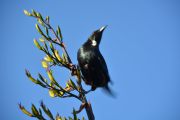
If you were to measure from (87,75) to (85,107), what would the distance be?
0.99 meters

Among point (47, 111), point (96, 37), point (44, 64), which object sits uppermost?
point (96, 37)

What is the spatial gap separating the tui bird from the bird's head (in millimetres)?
97

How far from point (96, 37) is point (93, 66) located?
64cm

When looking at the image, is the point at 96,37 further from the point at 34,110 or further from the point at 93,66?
the point at 34,110

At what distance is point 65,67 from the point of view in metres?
→ 2.37

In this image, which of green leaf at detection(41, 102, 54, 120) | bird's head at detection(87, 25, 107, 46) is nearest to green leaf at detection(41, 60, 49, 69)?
green leaf at detection(41, 102, 54, 120)

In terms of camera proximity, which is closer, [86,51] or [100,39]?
[86,51]

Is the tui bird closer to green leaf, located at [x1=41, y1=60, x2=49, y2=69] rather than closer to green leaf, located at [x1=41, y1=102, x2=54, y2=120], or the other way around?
green leaf, located at [x1=41, y1=60, x2=49, y2=69]

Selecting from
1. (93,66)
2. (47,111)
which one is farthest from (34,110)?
(93,66)

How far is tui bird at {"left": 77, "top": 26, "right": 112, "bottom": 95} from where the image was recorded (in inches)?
120

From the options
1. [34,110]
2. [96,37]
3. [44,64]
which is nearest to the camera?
[34,110]

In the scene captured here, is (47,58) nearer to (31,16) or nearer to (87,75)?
(31,16)

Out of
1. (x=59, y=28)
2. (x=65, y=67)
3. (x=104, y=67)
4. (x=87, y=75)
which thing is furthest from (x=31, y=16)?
(x=104, y=67)

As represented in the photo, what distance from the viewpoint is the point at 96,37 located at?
143 inches
